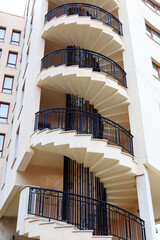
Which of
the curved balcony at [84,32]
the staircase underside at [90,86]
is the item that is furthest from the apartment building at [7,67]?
the staircase underside at [90,86]

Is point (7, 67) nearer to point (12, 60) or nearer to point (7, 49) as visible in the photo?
point (12, 60)

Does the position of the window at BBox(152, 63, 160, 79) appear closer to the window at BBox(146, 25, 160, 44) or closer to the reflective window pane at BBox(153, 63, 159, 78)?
the reflective window pane at BBox(153, 63, 159, 78)

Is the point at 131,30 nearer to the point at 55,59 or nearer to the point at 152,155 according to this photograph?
the point at 55,59

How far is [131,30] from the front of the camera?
1348cm

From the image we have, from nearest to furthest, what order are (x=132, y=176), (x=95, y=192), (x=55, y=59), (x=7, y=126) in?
(x=132, y=176) < (x=95, y=192) < (x=55, y=59) < (x=7, y=126)

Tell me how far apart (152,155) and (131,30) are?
6.65 m

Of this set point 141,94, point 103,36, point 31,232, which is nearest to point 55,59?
point 103,36

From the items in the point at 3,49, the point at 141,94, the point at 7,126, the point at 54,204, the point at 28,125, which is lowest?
the point at 54,204

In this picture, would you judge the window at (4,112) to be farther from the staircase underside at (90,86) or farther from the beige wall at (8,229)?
the staircase underside at (90,86)

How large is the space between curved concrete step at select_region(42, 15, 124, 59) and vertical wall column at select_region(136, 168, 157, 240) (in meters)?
6.40

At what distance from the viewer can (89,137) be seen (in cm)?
945

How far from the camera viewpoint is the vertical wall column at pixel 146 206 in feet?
28.7

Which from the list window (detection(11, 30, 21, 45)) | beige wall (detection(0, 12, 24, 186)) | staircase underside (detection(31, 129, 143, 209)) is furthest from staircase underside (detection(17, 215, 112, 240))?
window (detection(11, 30, 21, 45))

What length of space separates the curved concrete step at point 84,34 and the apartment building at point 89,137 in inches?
1.8
